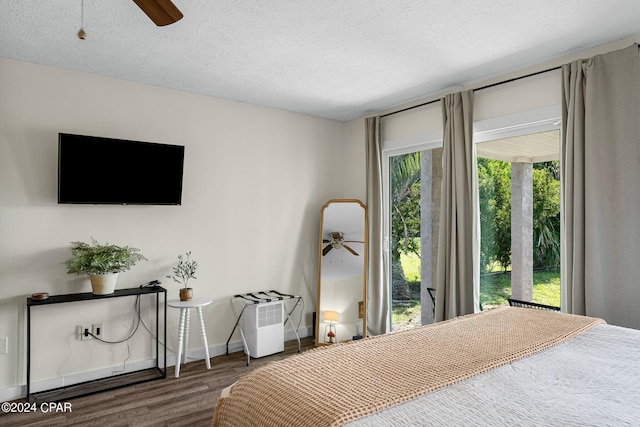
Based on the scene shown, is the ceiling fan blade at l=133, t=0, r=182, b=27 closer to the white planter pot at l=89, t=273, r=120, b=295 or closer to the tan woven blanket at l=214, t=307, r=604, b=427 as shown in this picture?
the tan woven blanket at l=214, t=307, r=604, b=427

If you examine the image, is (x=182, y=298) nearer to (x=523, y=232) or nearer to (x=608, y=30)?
(x=523, y=232)

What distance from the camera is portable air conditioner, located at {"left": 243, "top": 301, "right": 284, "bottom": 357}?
366 centimetres

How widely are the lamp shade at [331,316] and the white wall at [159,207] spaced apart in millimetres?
358

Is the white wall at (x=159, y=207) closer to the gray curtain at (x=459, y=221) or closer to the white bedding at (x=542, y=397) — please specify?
the gray curtain at (x=459, y=221)

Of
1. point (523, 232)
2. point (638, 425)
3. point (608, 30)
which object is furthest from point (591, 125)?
point (638, 425)

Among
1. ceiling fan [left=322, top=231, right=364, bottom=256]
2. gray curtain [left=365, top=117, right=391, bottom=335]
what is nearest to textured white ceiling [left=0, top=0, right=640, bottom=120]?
gray curtain [left=365, top=117, right=391, bottom=335]

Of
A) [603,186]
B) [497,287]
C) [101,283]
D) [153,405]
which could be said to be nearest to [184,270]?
[101,283]

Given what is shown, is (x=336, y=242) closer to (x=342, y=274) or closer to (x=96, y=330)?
(x=342, y=274)

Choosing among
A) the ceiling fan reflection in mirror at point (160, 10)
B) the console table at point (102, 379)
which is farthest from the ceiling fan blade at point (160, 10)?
the console table at point (102, 379)

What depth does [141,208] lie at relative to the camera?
339 centimetres

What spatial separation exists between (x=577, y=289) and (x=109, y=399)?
11.0ft

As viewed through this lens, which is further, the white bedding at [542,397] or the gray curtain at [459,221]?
the gray curtain at [459,221]

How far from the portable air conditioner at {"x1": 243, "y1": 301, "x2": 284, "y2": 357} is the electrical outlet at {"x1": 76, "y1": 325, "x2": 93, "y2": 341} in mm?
1318

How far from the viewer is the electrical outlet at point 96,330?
3.14 metres
